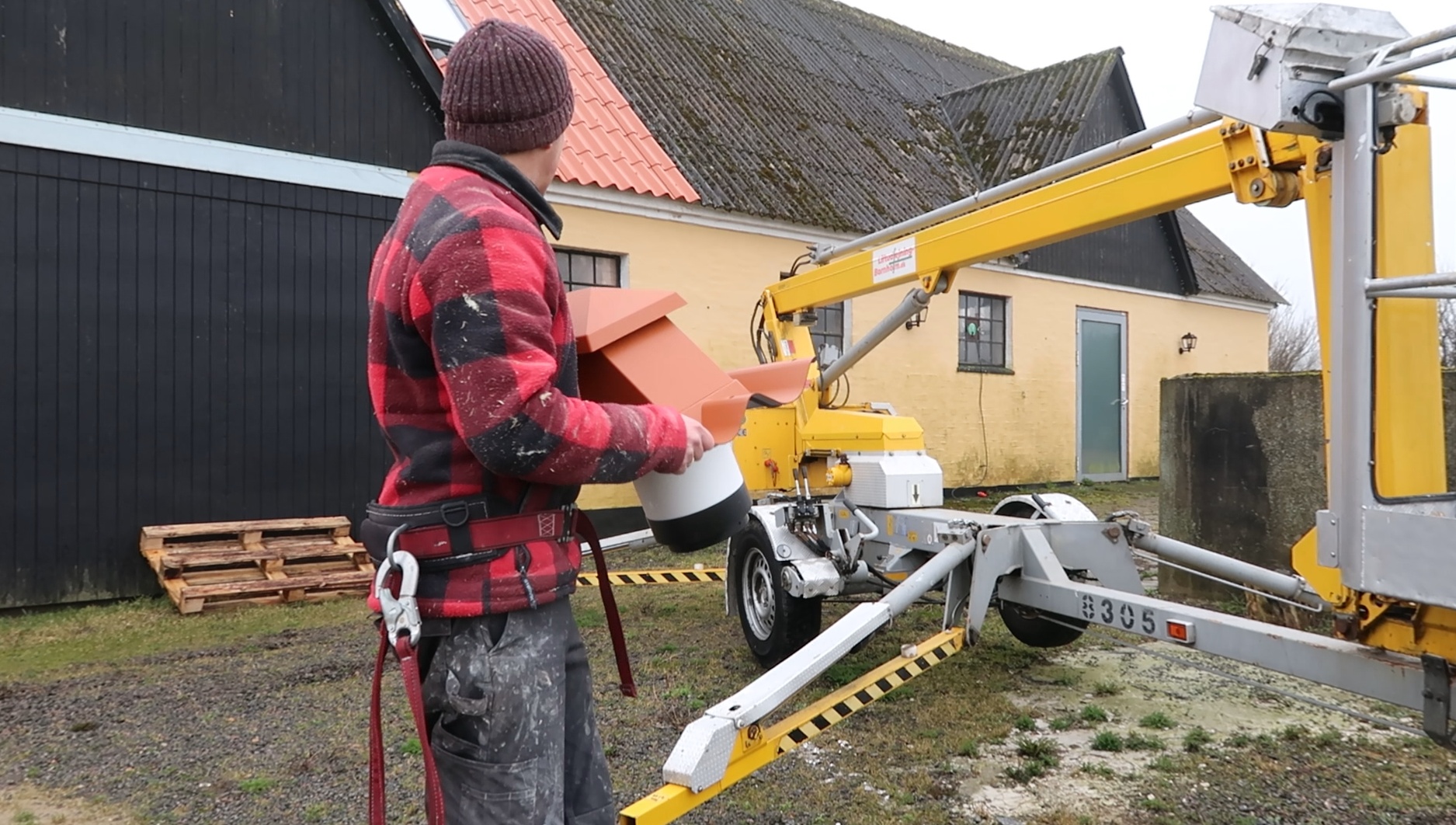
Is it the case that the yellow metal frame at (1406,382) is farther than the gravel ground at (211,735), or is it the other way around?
the gravel ground at (211,735)

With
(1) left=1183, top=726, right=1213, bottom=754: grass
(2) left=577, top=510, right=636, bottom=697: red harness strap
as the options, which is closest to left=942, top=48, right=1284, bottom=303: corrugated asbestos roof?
(1) left=1183, top=726, right=1213, bottom=754: grass

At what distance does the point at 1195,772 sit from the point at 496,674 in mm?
3464

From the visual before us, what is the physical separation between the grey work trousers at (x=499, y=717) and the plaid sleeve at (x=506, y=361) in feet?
1.06

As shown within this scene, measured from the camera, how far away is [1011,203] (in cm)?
528

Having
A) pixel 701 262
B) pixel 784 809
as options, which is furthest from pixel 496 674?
pixel 701 262

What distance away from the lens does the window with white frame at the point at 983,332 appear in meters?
15.2

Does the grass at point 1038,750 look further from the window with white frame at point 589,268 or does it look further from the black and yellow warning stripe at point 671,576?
the window with white frame at point 589,268

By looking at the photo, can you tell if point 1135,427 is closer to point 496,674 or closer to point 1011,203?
point 1011,203

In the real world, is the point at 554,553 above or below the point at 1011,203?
below

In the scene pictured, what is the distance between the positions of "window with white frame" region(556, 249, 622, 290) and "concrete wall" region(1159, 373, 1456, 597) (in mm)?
6016

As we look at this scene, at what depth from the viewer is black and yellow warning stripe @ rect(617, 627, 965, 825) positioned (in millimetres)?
2959

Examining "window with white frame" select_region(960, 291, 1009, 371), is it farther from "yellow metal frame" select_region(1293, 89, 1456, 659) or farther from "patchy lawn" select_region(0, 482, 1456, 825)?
"yellow metal frame" select_region(1293, 89, 1456, 659)

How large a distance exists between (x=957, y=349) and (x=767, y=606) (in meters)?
9.64

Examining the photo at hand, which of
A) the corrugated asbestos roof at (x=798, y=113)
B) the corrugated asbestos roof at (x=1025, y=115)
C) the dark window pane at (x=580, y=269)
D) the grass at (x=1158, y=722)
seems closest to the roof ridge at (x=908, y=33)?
the corrugated asbestos roof at (x=798, y=113)
